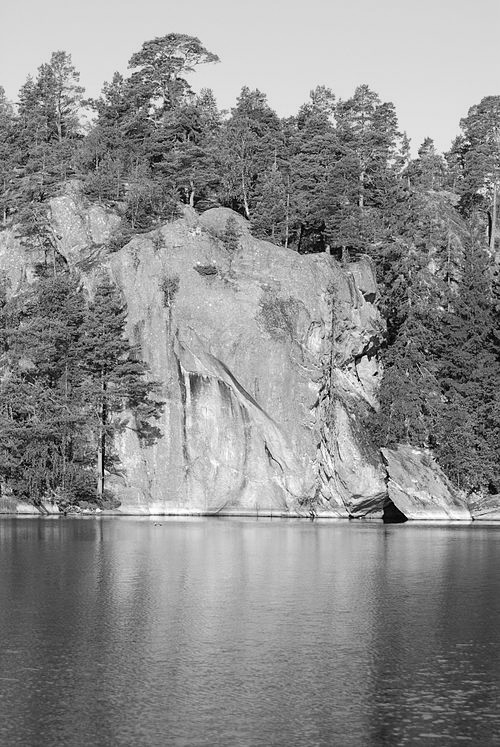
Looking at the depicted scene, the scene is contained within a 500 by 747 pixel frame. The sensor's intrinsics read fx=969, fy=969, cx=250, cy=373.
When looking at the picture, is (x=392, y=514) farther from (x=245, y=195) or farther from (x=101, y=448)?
(x=245, y=195)

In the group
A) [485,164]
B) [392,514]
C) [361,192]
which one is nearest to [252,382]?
[392,514]

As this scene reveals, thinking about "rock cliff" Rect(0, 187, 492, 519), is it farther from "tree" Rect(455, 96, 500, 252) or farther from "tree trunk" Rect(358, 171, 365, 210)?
"tree" Rect(455, 96, 500, 252)

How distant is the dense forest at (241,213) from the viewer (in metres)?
77.5

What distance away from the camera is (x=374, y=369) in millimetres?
88875

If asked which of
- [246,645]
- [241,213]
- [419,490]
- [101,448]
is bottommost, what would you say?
[246,645]

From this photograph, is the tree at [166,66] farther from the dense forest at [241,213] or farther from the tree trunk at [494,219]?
the tree trunk at [494,219]

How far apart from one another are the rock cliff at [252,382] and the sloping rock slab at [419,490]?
4.6 inches

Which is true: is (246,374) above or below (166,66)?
below

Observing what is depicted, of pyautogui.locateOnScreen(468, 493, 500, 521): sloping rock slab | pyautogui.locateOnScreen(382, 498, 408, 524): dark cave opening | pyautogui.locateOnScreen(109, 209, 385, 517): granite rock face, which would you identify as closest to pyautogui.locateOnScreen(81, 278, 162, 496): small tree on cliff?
pyautogui.locateOnScreen(109, 209, 385, 517): granite rock face

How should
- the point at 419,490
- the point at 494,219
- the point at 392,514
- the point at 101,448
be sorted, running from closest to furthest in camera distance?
the point at 101,448, the point at 419,490, the point at 392,514, the point at 494,219

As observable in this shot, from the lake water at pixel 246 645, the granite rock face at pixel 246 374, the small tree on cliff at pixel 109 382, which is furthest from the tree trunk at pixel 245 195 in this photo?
the lake water at pixel 246 645

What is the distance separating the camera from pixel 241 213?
9894 centimetres

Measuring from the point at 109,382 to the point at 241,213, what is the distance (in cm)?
2875

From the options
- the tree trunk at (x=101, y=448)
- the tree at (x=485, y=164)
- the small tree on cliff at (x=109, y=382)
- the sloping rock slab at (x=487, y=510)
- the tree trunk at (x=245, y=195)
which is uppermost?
the tree at (x=485, y=164)
